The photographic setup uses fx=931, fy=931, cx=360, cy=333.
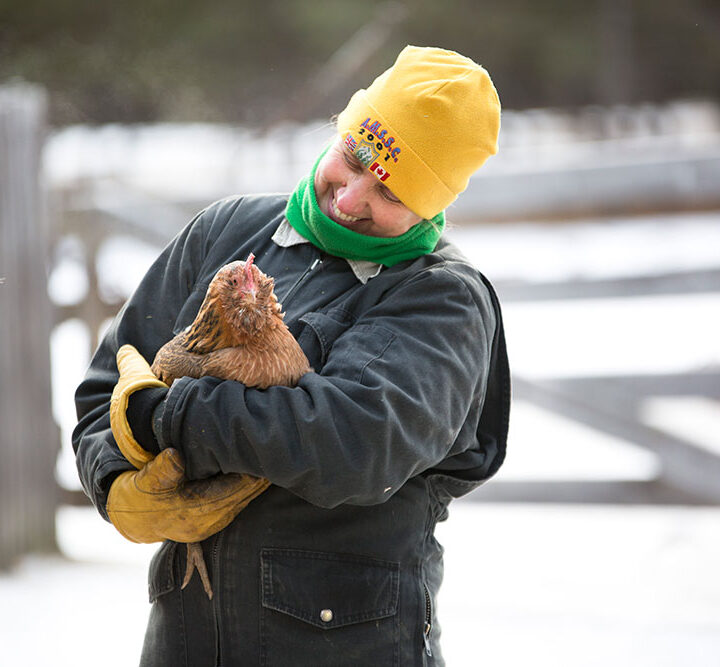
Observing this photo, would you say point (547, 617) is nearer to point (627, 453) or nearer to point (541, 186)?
point (541, 186)

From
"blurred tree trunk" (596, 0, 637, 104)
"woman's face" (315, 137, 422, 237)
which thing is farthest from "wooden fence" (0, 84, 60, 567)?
"blurred tree trunk" (596, 0, 637, 104)

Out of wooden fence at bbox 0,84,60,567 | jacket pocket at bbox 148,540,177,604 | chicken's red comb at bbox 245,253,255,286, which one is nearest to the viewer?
chicken's red comb at bbox 245,253,255,286

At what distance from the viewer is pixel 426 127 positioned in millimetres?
1243

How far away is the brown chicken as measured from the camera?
1212 mm

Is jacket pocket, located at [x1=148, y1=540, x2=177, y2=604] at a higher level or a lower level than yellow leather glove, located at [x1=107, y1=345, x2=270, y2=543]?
lower

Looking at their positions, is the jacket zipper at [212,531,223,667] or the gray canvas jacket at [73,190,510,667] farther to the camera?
the jacket zipper at [212,531,223,667]

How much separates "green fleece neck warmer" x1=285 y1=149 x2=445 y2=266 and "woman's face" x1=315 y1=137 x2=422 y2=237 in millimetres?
16

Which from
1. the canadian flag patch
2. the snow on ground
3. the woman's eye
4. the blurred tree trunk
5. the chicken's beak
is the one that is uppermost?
the blurred tree trunk

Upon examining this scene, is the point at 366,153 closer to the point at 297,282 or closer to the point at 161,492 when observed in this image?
the point at 297,282

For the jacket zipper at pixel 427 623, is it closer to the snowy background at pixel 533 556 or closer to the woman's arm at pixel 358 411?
the woman's arm at pixel 358 411

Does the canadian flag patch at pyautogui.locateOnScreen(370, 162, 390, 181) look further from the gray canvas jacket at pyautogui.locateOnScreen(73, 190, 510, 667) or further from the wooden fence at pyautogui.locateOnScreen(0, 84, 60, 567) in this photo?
the wooden fence at pyautogui.locateOnScreen(0, 84, 60, 567)

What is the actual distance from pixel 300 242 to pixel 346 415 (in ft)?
1.04

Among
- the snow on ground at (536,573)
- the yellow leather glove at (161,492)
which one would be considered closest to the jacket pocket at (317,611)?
the yellow leather glove at (161,492)

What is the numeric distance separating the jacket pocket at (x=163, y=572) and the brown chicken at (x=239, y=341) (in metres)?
0.07
